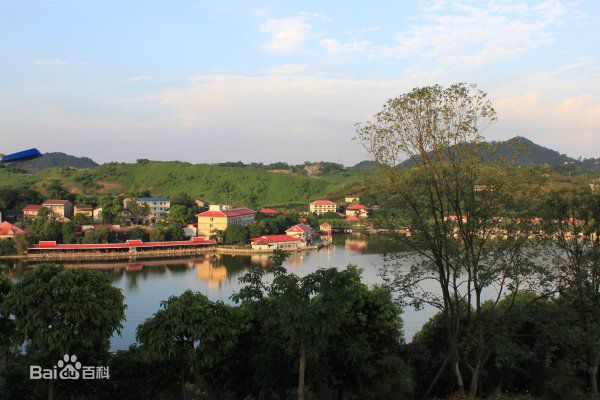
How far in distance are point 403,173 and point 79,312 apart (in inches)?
120

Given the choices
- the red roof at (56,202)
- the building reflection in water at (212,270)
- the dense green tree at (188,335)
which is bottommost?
the building reflection in water at (212,270)

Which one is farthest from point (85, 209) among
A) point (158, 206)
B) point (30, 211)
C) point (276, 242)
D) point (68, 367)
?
point (68, 367)

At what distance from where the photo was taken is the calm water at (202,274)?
11.5 meters

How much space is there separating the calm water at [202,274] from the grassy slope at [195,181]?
2037 centimetres

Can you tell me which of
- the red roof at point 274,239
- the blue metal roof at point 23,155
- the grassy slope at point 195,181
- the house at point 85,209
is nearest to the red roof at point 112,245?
the red roof at point 274,239

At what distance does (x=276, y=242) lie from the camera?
80.3 ft

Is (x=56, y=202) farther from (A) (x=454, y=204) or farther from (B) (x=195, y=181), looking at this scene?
(A) (x=454, y=204)

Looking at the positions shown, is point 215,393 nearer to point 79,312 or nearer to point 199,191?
point 79,312

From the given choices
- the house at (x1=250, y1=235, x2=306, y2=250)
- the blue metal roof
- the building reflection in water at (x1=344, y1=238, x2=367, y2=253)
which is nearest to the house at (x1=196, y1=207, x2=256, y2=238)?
the house at (x1=250, y1=235, x2=306, y2=250)

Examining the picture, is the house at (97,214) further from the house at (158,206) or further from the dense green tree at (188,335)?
the dense green tree at (188,335)

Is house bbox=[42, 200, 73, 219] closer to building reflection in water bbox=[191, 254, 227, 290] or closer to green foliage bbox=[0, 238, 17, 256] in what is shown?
green foliage bbox=[0, 238, 17, 256]

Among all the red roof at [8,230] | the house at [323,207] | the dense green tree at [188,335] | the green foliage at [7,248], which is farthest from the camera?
the house at [323,207]

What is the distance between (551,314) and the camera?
474 cm

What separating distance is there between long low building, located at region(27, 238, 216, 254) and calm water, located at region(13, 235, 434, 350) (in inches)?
58.7
